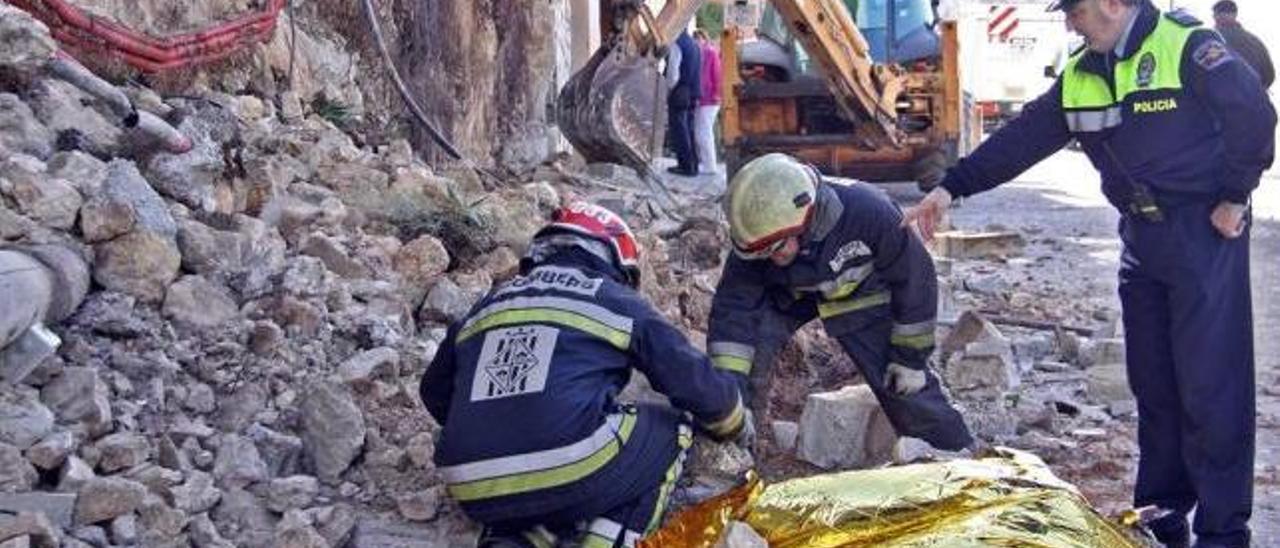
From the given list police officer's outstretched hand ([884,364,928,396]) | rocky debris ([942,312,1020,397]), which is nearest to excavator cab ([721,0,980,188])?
rocky debris ([942,312,1020,397])

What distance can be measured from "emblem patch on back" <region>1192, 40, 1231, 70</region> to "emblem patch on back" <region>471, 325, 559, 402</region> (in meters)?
1.85

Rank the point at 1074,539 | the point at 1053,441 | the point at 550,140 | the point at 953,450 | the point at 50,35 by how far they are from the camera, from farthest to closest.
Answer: the point at 550,140 → the point at 50,35 → the point at 1053,441 → the point at 953,450 → the point at 1074,539

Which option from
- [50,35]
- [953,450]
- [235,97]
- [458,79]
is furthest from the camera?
[458,79]

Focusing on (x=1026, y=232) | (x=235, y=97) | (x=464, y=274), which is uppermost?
(x=235, y=97)

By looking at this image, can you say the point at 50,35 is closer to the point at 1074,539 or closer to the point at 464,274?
the point at 464,274

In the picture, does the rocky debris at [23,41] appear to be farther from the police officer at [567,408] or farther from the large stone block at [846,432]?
the large stone block at [846,432]

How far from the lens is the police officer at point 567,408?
4363mm

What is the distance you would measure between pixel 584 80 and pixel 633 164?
689 mm

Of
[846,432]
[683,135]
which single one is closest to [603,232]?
[846,432]

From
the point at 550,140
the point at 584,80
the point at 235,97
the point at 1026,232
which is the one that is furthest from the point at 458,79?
the point at 1026,232

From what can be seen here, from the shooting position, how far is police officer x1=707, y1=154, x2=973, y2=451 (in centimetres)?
532

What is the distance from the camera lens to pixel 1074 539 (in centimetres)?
395

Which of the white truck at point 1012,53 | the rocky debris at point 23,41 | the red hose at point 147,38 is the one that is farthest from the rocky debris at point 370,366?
the white truck at point 1012,53

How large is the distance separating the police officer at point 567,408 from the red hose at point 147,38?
352cm
